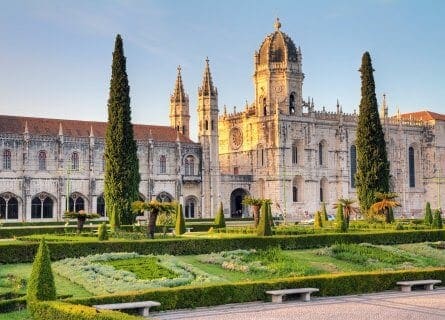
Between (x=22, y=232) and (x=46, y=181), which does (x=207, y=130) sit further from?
(x=22, y=232)

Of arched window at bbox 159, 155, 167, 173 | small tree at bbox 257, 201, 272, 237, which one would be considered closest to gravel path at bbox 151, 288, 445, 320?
small tree at bbox 257, 201, 272, 237

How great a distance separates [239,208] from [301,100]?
42.5 feet

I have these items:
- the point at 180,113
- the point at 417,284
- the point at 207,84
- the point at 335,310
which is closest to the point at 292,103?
the point at 207,84

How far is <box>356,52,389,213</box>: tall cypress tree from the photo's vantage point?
5138 centimetres

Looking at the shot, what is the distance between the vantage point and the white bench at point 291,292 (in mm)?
22578

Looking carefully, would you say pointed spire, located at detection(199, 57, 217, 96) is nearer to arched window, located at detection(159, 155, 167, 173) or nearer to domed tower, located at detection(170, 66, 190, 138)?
domed tower, located at detection(170, 66, 190, 138)

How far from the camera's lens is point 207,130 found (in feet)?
229

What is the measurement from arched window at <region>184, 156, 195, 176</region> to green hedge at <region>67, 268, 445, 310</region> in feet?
144

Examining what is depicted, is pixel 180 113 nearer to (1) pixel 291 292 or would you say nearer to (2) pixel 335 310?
(1) pixel 291 292

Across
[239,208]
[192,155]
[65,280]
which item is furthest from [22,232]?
[239,208]

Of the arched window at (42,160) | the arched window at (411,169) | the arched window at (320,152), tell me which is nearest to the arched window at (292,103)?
the arched window at (320,152)

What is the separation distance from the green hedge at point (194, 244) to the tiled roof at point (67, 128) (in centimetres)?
3363

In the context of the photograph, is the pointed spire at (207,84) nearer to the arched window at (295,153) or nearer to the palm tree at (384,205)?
the arched window at (295,153)

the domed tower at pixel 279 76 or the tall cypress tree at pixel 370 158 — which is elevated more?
the domed tower at pixel 279 76
